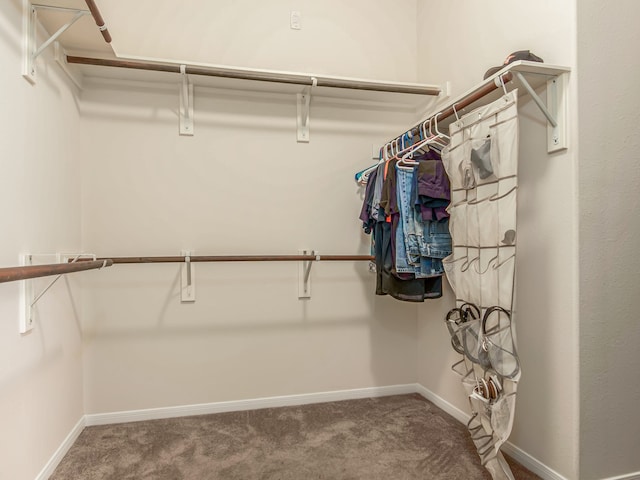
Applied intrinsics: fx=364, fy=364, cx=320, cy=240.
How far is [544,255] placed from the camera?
5.08ft

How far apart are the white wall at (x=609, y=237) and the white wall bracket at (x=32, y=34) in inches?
81.5

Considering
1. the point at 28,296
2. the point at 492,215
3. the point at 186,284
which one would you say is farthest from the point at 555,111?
the point at 28,296

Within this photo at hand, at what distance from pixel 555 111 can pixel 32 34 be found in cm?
218

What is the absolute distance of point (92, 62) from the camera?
1822 mm

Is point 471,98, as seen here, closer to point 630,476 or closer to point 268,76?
point 268,76

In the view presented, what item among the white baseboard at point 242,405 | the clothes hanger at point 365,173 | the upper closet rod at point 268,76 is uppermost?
the upper closet rod at point 268,76

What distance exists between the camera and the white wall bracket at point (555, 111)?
1.44 meters

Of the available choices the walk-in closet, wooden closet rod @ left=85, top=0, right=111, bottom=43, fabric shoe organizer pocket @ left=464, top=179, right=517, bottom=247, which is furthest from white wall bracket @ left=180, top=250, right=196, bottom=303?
fabric shoe organizer pocket @ left=464, top=179, right=517, bottom=247

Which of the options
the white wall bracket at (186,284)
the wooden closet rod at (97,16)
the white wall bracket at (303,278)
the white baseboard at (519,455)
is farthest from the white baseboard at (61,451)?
the white baseboard at (519,455)

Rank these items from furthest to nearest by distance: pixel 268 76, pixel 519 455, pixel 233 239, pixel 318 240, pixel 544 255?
1. pixel 318 240
2. pixel 233 239
3. pixel 268 76
4. pixel 519 455
5. pixel 544 255

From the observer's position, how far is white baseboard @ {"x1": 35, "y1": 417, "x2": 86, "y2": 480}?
5.20ft

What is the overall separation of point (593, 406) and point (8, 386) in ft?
7.24

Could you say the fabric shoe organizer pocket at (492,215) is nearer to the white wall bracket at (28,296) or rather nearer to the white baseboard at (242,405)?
the white baseboard at (242,405)

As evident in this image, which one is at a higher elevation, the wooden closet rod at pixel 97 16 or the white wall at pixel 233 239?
the wooden closet rod at pixel 97 16
